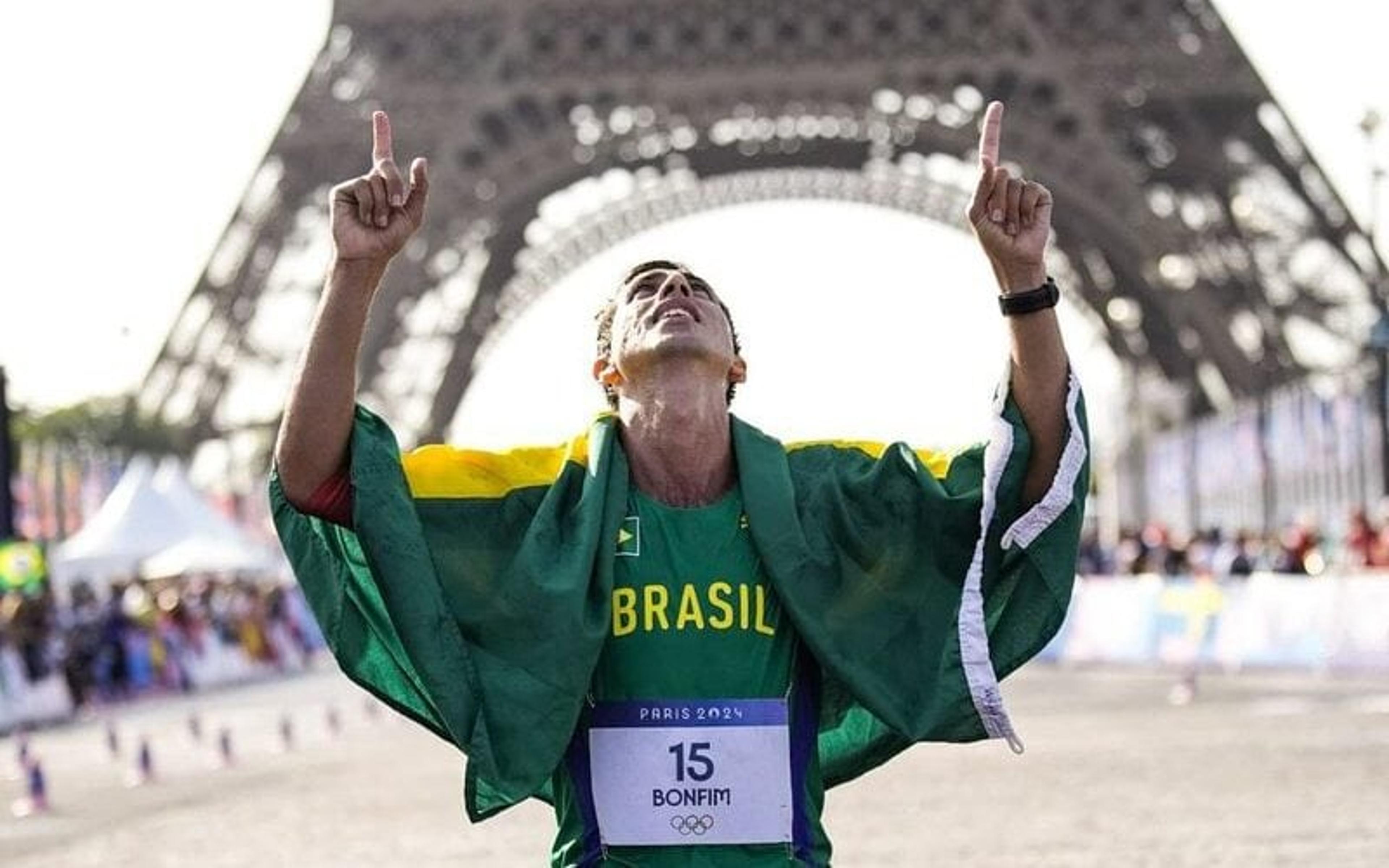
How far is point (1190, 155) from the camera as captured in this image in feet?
151

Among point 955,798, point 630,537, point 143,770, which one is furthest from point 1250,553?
point 630,537

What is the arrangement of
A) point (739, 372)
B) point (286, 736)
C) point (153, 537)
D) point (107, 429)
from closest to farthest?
point (739, 372), point (286, 736), point (153, 537), point (107, 429)

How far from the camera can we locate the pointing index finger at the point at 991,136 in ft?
14.9

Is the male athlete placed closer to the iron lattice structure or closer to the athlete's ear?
the athlete's ear

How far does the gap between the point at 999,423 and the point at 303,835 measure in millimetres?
8751

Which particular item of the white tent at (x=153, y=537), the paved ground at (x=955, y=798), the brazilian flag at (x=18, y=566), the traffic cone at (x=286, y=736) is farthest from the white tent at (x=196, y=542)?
the traffic cone at (x=286, y=736)

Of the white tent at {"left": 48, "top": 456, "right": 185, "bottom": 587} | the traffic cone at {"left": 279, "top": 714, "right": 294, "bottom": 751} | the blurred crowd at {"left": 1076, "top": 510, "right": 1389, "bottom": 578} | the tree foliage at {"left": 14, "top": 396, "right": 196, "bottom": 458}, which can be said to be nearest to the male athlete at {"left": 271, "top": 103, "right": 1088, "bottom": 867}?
the traffic cone at {"left": 279, "top": 714, "right": 294, "bottom": 751}

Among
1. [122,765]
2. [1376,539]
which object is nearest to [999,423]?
[122,765]

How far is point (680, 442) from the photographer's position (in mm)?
4535

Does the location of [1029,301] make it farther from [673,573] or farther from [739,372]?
[673,573]

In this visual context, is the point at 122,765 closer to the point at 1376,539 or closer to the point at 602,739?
the point at 1376,539

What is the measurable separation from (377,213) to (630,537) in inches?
22.8

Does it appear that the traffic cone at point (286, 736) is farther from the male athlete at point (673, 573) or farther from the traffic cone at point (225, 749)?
the male athlete at point (673, 573)

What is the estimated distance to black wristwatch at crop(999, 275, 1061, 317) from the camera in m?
4.50
